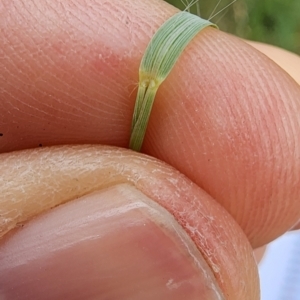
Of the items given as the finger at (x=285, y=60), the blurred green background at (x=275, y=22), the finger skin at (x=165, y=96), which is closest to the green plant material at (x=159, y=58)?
the finger skin at (x=165, y=96)

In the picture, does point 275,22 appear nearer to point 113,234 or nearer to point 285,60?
point 285,60

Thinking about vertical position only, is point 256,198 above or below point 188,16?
below

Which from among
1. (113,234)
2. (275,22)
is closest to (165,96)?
(113,234)

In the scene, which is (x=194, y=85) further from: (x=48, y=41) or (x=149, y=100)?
(x=48, y=41)

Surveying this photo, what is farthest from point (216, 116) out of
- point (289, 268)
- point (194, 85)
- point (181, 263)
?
point (289, 268)

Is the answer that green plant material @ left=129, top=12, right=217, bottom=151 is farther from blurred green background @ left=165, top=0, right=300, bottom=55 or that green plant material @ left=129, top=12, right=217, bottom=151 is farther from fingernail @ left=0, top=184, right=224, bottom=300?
blurred green background @ left=165, top=0, right=300, bottom=55

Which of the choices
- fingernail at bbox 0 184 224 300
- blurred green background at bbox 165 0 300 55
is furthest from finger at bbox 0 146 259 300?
blurred green background at bbox 165 0 300 55

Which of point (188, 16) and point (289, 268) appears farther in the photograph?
point (289, 268)
